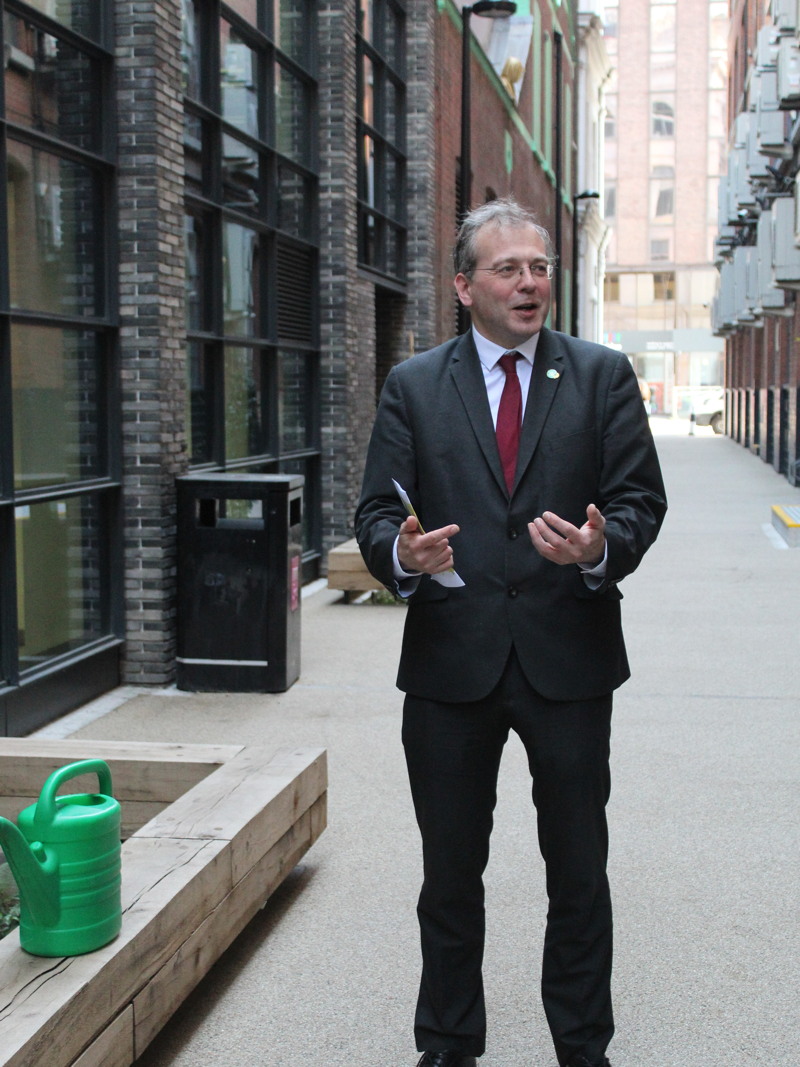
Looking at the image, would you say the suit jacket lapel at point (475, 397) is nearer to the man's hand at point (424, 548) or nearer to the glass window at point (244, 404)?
the man's hand at point (424, 548)

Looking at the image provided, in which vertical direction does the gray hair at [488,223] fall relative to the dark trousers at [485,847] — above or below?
above

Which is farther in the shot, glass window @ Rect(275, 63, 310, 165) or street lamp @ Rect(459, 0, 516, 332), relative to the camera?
street lamp @ Rect(459, 0, 516, 332)

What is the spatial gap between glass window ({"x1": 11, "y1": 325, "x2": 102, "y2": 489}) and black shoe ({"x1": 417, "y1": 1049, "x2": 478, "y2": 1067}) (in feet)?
15.7

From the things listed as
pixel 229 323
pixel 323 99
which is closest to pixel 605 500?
pixel 229 323

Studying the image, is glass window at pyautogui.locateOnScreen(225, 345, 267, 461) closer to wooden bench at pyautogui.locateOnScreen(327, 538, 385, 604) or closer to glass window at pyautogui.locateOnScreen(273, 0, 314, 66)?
wooden bench at pyautogui.locateOnScreen(327, 538, 385, 604)

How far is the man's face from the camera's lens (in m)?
3.34

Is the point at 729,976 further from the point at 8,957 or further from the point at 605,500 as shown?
the point at 8,957

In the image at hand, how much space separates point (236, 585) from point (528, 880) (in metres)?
3.73

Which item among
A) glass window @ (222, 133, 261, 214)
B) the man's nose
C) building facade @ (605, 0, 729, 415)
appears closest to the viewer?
the man's nose

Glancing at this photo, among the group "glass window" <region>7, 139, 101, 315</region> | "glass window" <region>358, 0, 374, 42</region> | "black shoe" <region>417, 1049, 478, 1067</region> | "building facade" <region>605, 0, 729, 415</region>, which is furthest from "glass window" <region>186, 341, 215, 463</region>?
"building facade" <region>605, 0, 729, 415</region>

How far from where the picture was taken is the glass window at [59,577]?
300 inches

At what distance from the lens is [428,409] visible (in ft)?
11.4

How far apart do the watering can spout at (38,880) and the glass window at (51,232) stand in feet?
15.7

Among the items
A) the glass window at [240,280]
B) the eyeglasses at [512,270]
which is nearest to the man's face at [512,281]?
the eyeglasses at [512,270]
